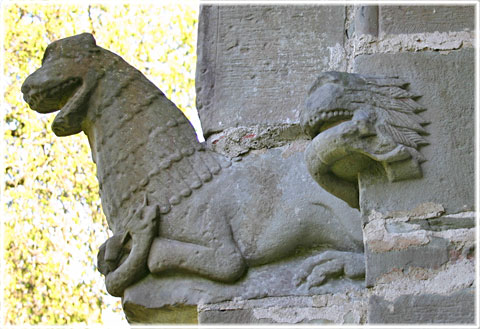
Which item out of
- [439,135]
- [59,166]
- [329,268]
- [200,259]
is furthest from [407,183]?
[59,166]

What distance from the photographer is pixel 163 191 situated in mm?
3164

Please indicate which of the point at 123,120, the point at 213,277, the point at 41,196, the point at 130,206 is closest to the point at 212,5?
the point at 123,120

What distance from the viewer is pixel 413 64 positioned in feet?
8.43

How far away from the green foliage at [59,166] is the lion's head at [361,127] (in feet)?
15.0

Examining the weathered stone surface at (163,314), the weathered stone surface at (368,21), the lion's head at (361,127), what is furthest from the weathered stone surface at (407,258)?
the weathered stone surface at (163,314)

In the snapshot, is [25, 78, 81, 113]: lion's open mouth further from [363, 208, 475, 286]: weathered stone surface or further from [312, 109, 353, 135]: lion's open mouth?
[363, 208, 475, 286]: weathered stone surface

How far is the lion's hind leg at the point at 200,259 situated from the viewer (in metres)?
2.98

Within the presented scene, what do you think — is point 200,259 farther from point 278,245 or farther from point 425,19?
point 425,19

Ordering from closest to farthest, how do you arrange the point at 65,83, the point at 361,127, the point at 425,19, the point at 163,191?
the point at 361,127
the point at 425,19
the point at 163,191
the point at 65,83

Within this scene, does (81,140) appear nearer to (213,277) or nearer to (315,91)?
(213,277)

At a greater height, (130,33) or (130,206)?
(130,206)

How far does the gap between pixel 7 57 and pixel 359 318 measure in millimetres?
5661

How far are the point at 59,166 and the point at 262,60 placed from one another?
4402 millimetres

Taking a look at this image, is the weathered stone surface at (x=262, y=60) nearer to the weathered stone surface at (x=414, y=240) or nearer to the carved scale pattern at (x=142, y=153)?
the carved scale pattern at (x=142, y=153)
